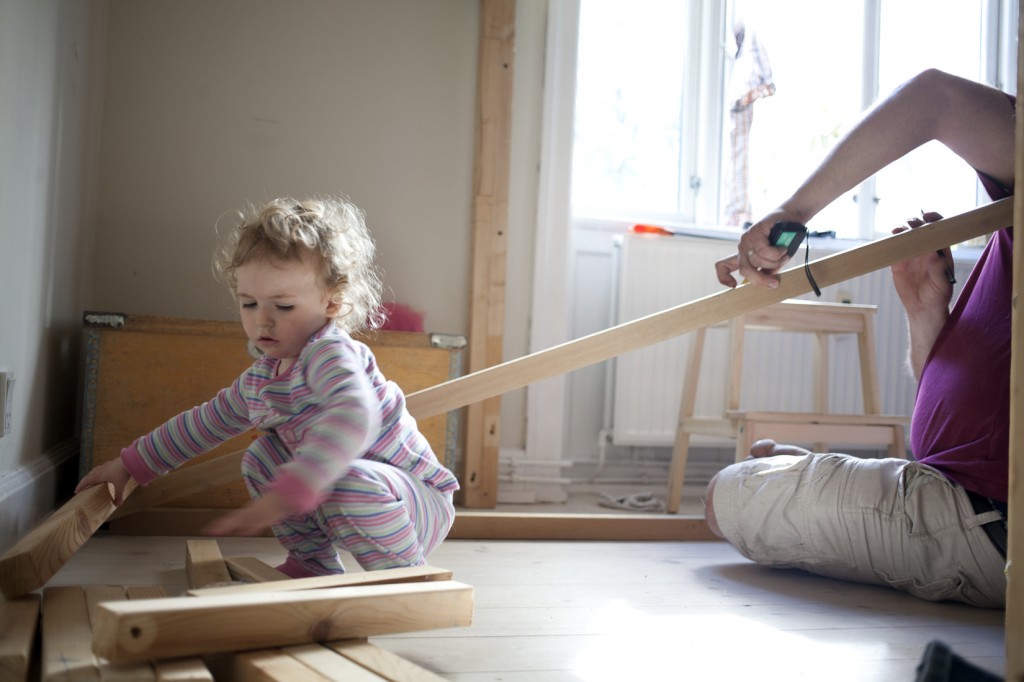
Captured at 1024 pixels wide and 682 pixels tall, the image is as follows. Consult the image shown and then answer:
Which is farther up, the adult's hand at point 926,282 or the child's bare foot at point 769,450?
the adult's hand at point 926,282

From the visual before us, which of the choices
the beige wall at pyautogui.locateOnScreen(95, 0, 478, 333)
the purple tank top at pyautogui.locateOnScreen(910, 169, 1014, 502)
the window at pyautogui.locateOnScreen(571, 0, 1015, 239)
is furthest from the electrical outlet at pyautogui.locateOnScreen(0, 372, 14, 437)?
the window at pyautogui.locateOnScreen(571, 0, 1015, 239)

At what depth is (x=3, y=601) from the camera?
99 centimetres

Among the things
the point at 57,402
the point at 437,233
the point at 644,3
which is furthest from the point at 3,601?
the point at 644,3

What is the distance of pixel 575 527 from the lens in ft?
6.08

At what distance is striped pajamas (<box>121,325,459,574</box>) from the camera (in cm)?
99

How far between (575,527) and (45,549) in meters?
1.09

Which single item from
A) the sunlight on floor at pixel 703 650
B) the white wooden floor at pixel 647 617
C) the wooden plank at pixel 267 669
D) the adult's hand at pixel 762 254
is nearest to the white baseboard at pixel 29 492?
the white wooden floor at pixel 647 617

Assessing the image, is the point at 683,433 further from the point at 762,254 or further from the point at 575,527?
the point at 762,254

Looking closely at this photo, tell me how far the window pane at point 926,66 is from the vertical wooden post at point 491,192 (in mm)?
1585

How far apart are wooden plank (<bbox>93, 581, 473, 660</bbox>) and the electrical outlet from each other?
2.53ft

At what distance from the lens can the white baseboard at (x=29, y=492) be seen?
1.38 m

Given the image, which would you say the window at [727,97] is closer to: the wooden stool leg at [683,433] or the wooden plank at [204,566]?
the wooden stool leg at [683,433]

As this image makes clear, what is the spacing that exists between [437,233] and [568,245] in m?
0.40

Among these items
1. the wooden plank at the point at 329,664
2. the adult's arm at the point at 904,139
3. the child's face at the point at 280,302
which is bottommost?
the wooden plank at the point at 329,664
